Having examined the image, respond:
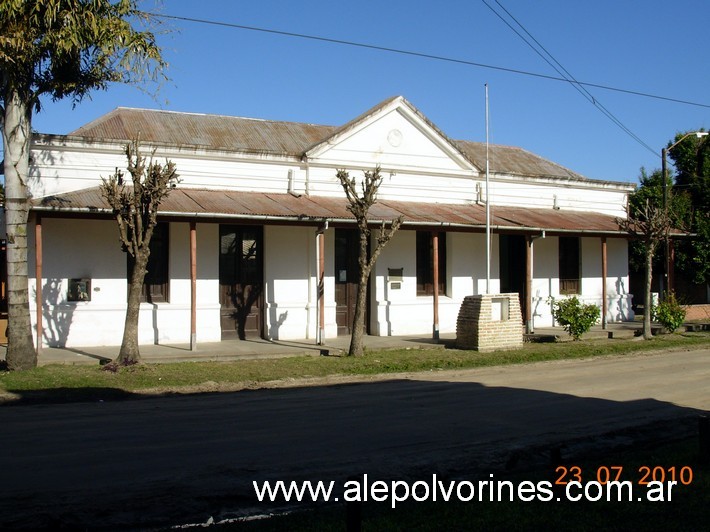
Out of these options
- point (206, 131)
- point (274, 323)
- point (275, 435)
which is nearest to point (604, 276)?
point (274, 323)

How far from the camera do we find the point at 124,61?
46.0 ft

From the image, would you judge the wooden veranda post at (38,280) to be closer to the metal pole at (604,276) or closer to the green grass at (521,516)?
the green grass at (521,516)

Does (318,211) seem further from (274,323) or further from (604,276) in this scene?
(604,276)

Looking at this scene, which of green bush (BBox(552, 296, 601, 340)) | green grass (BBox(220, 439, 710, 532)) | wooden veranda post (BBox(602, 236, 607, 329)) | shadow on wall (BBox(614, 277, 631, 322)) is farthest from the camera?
shadow on wall (BBox(614, 277, 631, 322))

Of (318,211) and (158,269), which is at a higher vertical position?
(318,211)

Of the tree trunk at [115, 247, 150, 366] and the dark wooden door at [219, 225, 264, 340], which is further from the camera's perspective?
the dark wooden door at [219, 225, 264, 340]

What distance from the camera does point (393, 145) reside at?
2181 centimetres

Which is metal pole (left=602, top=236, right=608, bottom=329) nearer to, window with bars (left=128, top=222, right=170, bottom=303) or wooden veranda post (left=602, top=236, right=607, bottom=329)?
wooden veranda post (left=602, top=236, right=607, bottom=329)

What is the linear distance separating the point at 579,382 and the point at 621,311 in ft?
45.2

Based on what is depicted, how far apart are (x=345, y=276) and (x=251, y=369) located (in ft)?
21.5

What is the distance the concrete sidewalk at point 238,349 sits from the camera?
15.5 metres

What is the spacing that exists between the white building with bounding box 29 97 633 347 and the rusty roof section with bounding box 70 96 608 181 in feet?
0.20

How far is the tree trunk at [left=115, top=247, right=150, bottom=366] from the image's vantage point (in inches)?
558

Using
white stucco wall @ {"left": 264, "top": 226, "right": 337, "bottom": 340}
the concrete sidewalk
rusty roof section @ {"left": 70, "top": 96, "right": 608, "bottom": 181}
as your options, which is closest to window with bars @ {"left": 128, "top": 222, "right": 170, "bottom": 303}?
the concrete sidewalk
